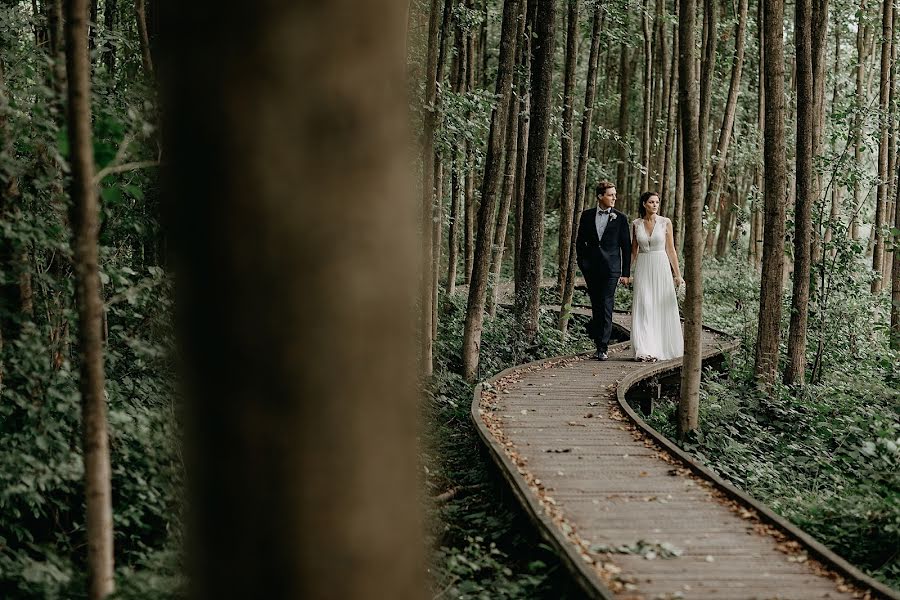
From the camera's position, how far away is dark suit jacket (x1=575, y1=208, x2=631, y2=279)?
1161 cm

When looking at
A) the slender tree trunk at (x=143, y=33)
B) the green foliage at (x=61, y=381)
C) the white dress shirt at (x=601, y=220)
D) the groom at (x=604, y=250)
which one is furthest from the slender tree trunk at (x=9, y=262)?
the white dress shirt at (x=601, y=220)

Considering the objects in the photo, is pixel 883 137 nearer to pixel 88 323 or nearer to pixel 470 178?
pixel 470 178

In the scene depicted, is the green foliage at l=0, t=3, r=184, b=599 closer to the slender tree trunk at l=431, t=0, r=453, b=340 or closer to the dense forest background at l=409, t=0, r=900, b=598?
the dense forest background at l=409, t=0, r=900, b=598

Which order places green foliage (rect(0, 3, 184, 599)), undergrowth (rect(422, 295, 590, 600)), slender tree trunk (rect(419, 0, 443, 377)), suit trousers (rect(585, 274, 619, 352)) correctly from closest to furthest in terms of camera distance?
green foliage (rect(0, 3, 184, 599))
undergrowth (rect(422, 295, 590, 600))
slender tree trunk (rect(419, 0, 443, 377))
suit trousers (rect(585, 274, 619, 352))

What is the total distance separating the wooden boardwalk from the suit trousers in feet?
7.66

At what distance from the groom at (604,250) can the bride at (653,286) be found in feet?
0.56

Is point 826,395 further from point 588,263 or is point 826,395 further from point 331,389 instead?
point 331,389

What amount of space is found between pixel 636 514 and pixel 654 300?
6.04 meters

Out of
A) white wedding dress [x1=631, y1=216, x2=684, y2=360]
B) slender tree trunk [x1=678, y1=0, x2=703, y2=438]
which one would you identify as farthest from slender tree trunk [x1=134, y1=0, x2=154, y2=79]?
white wedding dress [x1=631, y1=216, x2=684, y2=360]

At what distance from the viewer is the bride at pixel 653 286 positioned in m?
11.4

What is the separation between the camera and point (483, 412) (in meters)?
9.05

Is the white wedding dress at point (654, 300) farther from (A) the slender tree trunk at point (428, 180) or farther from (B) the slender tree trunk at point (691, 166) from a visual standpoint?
(B) the slender tree trunk at point (691, 166)

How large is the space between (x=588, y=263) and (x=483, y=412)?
377 centimetres

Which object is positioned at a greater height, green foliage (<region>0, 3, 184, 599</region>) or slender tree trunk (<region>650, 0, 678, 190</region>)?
slender tree trunk (<region>650, 0, 678, 190</region>)
